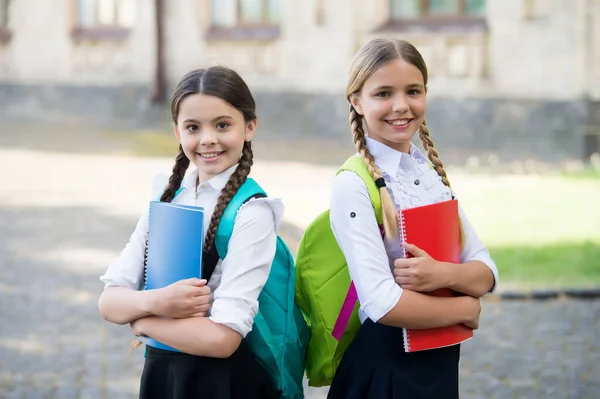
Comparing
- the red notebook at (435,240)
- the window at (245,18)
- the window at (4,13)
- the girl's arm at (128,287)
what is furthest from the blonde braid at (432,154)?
the window at (4,13)

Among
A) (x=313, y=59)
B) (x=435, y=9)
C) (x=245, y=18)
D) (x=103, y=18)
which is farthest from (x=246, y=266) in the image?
(x=103, y=18)

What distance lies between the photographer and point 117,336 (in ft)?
20.8

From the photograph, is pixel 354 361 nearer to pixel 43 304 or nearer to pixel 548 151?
pixel 43 304

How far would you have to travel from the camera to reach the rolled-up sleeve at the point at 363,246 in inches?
108

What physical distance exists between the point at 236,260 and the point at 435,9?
15.2 metres

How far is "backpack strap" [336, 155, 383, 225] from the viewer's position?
2.83 metres

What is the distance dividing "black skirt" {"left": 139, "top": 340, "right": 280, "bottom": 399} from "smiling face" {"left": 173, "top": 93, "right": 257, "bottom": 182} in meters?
0.51

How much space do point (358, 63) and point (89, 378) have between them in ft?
10.3

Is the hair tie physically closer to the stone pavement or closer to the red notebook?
the red notebook

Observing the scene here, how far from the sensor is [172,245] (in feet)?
9.16

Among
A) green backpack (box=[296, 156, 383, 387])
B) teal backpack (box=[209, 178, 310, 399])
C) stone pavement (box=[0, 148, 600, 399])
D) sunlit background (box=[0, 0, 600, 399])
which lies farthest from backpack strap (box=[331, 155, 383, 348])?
stone pavement (box=[0, 148, 600, 399])

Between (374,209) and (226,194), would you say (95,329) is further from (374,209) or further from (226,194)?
(374,209)

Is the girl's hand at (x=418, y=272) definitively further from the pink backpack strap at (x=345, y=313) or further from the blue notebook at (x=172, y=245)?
the blue notebook at (x=172, y=245)

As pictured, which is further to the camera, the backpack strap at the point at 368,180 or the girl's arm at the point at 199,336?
the backpack strap at the point at 368,180
